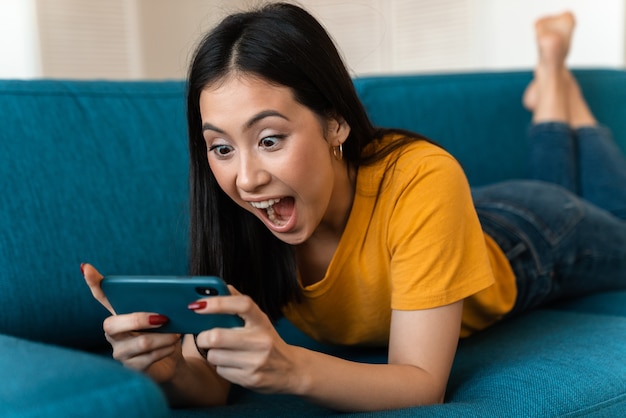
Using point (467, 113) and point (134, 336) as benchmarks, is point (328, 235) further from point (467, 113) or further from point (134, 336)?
point (467, 113)

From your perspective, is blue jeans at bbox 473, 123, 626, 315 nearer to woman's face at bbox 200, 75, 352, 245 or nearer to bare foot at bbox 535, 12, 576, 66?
bare foot at bbox 535, 12, 576, 66

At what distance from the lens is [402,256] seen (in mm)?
1164

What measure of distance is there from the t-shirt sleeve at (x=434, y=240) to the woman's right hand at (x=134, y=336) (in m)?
0.34

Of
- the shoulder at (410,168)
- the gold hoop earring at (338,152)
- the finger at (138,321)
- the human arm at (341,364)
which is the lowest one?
the human arm at (341,364)

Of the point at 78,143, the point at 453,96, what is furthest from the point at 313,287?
the point at 453,96

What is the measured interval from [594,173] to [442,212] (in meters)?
1.11

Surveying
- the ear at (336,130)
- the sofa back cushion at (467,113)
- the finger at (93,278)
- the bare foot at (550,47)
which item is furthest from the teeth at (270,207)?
the bare foot at (550,47)

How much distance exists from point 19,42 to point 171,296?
2719mm

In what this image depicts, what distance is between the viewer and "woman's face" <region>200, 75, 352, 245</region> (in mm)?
1070

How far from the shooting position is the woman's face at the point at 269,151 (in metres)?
1.07

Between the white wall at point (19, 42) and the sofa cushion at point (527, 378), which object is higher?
the white wall at point (19, 42)

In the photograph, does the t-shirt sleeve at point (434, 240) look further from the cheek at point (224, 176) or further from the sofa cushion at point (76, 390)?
the sofa cushion at point (76, 390)

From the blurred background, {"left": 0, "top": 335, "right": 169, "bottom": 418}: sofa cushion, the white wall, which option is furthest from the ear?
the white wall

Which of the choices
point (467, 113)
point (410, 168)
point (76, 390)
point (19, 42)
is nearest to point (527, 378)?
point (410, 168)
